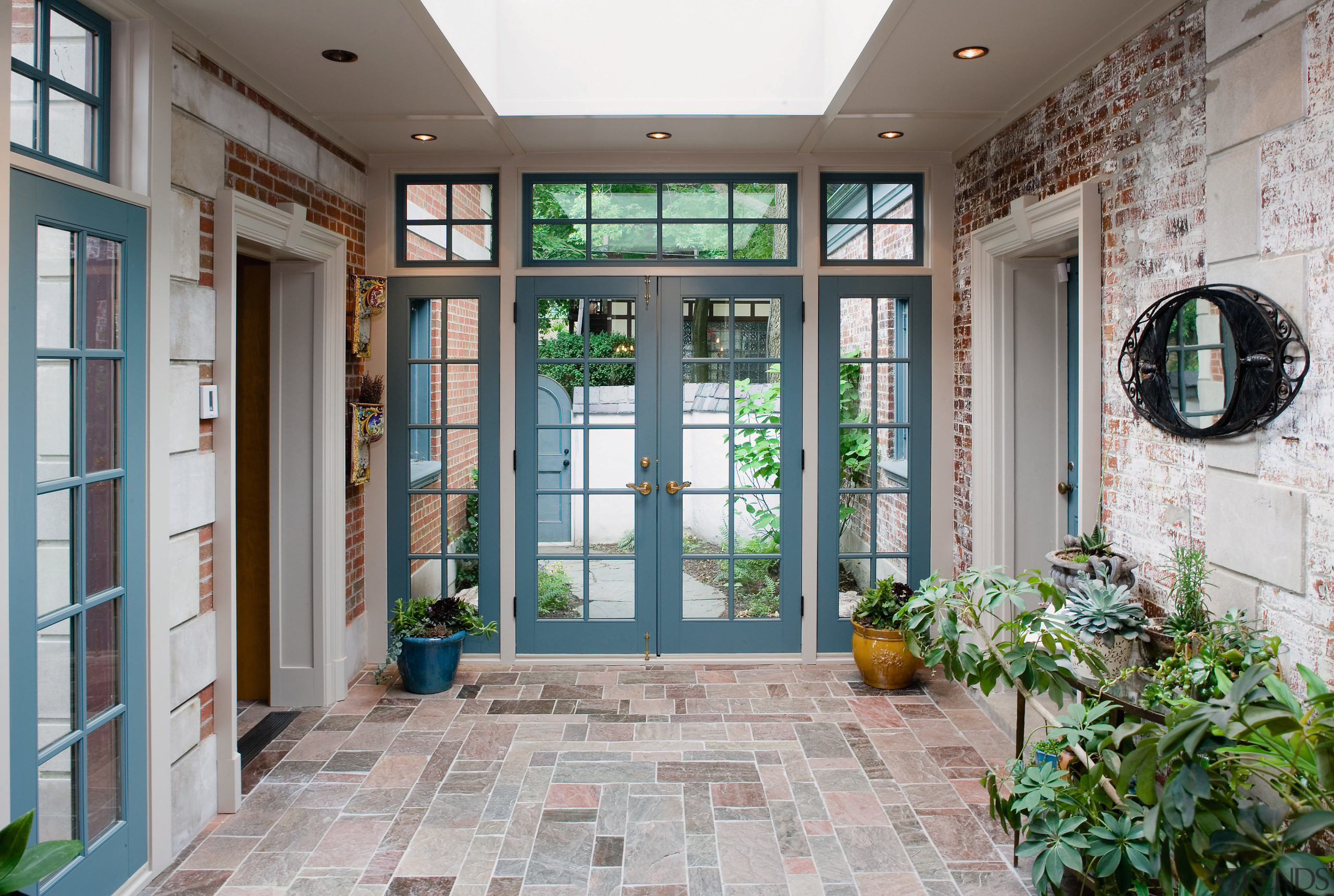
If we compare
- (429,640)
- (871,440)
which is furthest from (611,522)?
(871,440)

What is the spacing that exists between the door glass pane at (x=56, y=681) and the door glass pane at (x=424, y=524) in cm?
232

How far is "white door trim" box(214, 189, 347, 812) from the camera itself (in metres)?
3.13

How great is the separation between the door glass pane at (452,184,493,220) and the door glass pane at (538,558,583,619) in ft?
6.40

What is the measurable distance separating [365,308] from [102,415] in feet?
6.64

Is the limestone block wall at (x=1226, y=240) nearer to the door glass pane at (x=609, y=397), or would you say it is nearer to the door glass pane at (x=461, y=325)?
the door glass pane at (x=609, y=397)

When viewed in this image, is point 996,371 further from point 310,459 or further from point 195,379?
point 195,379

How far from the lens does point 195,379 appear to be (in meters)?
2.98

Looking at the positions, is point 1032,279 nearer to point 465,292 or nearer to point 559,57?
point 559,57

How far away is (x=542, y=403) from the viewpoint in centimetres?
475

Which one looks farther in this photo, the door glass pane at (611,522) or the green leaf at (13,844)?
the door glass pane at (611,522)

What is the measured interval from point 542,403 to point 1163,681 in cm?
330

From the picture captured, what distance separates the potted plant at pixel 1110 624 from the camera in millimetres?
2559

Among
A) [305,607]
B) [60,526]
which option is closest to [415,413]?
[305,607]

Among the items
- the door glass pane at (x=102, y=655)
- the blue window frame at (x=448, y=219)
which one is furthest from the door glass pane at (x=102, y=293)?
the blue window frame at (x=448, y=219)
